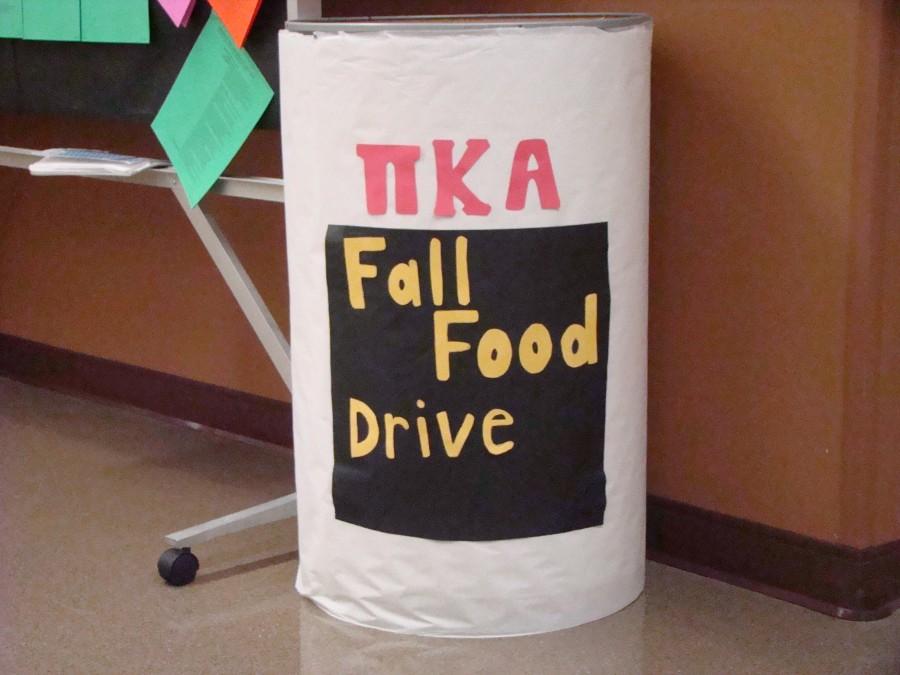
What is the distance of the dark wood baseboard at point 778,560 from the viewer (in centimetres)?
188

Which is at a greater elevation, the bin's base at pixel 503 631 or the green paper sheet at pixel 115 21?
the green paper sheet at pixel 115 21

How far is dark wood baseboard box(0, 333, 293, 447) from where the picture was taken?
2.72 m

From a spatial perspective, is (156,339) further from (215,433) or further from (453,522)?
(453,522)

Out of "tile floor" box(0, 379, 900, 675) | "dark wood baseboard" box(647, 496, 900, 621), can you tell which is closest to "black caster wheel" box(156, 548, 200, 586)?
"tile floor" box(0, 379, 900, 675)

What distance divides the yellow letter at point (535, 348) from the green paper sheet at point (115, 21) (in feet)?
2.88

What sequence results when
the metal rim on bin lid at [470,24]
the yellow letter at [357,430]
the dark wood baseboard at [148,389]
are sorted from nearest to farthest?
1. the metal rim on bin lid at [470,24]
2. the yellow letter at [357,430]
3. the dark wood baseboard at [148,389]

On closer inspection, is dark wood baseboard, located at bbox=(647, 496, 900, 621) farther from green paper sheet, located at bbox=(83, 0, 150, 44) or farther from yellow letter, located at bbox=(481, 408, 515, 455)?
green paper sheet, located at bbox=(83, 0, 150, 44)

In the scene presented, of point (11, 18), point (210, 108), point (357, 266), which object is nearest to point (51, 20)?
point (11, 18)

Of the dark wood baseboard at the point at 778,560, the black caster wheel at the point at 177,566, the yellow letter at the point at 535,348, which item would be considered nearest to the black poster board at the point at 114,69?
the yellow letter at the point at 535,348

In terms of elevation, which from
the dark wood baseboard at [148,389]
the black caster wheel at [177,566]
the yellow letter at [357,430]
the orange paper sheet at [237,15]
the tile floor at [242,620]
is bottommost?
the tile floor at [242,620]

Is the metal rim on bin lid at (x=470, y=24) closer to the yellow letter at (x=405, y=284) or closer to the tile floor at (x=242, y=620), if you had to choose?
the yellow letter at (x=405, y=284)

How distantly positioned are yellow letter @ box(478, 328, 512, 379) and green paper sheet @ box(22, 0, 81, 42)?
1006 mm

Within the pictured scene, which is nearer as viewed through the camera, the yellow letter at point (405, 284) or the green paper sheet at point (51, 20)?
the yellow letter at point (405, 284)

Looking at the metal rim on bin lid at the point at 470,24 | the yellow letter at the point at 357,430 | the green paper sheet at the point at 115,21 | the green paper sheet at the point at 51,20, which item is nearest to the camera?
the metal rim on bin lid at the point at 470,24
